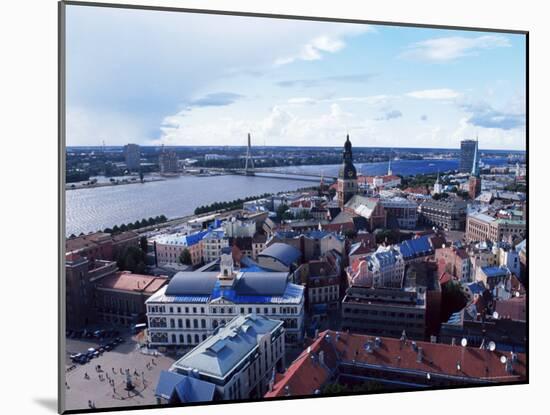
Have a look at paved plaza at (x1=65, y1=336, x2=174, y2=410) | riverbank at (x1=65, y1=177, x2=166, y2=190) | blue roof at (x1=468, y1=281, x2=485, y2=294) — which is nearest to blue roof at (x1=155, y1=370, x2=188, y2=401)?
paved plaza at (x1=65, y1=336, x2=174, y2=410)

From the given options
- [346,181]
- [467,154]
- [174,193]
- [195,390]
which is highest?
[467,154]

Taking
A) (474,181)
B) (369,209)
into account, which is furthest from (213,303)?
(474,181)

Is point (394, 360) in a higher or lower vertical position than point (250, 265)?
lower

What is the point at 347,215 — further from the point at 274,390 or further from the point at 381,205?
the point at 274,390

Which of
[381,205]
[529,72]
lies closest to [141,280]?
[381,205]

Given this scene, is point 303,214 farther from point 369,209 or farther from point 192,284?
point 192,284

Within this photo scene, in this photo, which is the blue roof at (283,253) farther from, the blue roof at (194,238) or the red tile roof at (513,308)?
the red tile roof at (513,308)
